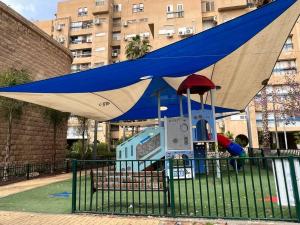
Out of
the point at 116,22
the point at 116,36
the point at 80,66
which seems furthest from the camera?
the point at 116,22

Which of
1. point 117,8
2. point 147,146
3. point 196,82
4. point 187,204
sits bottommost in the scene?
point 187,204

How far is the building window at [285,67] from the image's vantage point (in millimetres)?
35094

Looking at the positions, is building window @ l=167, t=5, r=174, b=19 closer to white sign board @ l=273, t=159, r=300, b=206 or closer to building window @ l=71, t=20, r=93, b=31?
building window @ l=71, t=20, r=93, b=31

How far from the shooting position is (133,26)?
43.9 metres

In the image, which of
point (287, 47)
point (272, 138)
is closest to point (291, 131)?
point (272, 138)

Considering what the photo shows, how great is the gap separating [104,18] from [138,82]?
1553 inches

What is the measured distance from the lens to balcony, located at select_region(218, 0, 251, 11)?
125ft

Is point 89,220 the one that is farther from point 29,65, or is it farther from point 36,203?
point 29,65

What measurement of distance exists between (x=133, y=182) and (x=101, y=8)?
1751 inches

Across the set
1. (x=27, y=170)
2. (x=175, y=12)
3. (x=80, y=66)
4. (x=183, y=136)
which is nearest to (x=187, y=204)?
(x=183, y=136)

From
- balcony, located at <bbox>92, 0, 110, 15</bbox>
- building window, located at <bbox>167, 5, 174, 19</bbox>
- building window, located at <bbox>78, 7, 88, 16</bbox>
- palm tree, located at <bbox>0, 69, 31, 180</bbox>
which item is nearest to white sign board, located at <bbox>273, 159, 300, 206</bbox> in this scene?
palm tree, located at <bbox>0, 69, 31, 180</bbox>

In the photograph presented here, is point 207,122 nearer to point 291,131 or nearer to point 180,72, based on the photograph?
point 180,72

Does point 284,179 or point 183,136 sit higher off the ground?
point 183,136

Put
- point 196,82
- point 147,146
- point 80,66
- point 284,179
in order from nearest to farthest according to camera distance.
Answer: point 284,179 < point 196,82 < point 147,146 < point 80,66
